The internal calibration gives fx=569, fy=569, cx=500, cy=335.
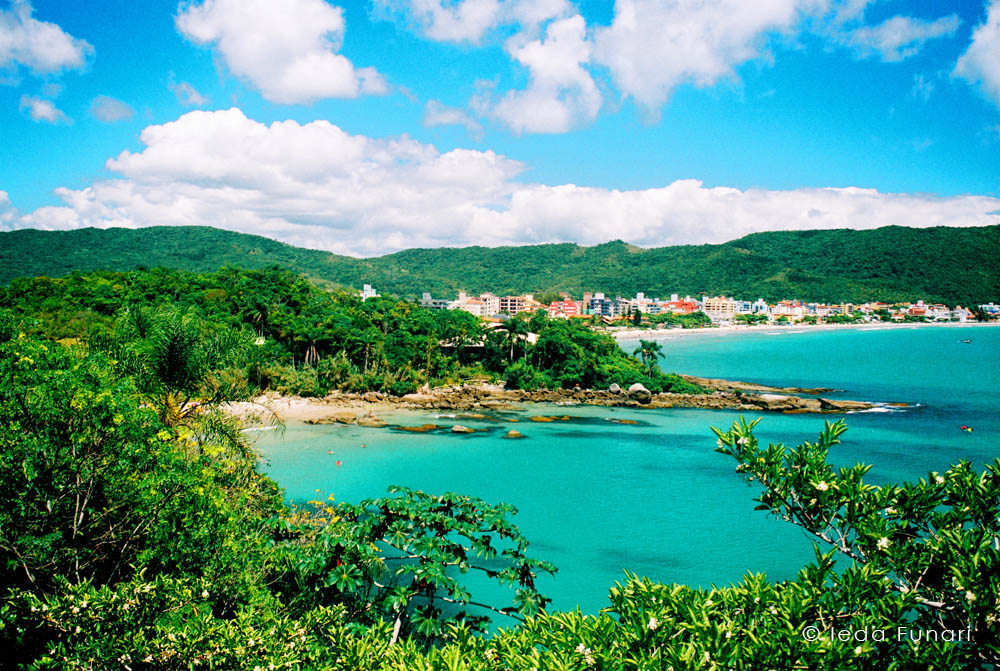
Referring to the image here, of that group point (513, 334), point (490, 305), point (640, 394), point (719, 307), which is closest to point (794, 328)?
point (719, 307)

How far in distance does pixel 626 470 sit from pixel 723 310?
99.1 metres

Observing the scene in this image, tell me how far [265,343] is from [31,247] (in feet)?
226

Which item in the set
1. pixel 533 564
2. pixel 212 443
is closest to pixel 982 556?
pixel 533 564

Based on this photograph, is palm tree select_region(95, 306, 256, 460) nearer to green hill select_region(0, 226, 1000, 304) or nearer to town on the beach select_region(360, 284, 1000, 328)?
green hill select_region(0, 226, 1000, 304)

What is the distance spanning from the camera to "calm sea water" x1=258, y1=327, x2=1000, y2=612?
14109 millimetres

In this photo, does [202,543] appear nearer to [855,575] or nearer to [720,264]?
[855,575]

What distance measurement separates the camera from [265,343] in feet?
115

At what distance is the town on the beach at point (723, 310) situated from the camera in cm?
9300

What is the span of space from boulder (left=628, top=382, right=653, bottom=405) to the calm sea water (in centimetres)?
239

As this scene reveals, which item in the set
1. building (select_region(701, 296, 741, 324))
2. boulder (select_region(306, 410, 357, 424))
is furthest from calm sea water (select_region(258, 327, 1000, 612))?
building (select_region(701, 296, 741, 324))

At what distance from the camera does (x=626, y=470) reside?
21500mm

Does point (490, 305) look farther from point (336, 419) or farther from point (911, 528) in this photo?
point (911, 528)

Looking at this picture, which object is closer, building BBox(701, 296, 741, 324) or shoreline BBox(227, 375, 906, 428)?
shoreline BBox(227, 375, 906, 428)

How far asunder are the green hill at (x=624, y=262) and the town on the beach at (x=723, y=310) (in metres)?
4.42
